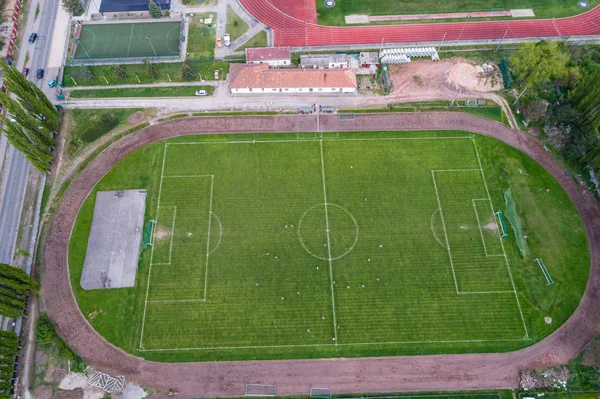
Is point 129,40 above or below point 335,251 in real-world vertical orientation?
above

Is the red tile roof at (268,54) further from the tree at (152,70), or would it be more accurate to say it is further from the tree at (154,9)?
the tree at (154,9)

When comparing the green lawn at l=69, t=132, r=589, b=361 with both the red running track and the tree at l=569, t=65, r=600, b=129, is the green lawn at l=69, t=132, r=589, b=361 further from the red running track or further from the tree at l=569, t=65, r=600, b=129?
the red running track

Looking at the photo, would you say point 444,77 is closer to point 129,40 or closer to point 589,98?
point 589,98

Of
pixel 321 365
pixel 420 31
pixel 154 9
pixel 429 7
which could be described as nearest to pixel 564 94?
pixel 420 31

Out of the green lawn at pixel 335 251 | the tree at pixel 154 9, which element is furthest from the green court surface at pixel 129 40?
the green lawn at pixel 335 251

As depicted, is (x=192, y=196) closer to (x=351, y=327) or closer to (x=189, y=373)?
(x=189, y=373)

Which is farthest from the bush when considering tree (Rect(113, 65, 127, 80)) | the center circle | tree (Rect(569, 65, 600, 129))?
tree (Rect(569, 65, 600, 129))

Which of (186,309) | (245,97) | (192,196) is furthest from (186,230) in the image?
(245,97)
